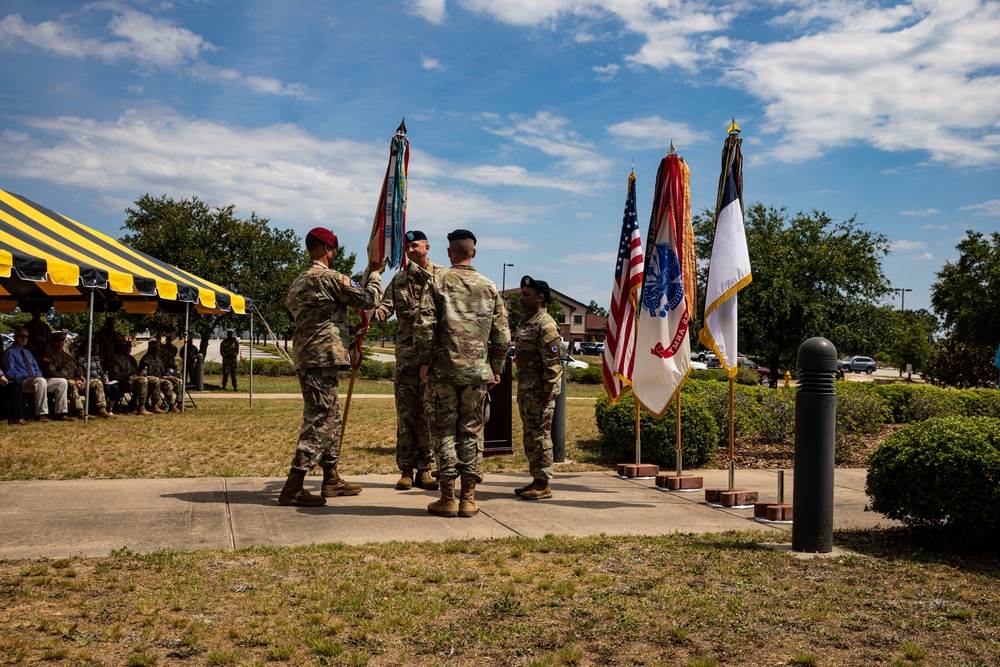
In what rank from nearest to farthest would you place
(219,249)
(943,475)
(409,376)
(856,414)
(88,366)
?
(943,475)
(409,376)
(856,414)
(88,366)
(219,249)

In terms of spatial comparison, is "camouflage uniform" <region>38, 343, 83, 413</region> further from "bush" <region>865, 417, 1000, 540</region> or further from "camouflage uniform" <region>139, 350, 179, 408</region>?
"bush" <region>865, 417, 1000, 540</region>

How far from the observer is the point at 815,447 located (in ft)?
18.0

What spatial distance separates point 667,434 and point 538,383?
8.69ft

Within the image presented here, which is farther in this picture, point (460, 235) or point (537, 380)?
point (537, 380)

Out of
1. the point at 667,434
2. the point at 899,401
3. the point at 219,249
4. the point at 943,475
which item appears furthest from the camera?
the point at 219,249

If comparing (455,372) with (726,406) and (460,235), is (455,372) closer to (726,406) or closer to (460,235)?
(460,235)

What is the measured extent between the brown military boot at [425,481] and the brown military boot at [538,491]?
2.93 ft

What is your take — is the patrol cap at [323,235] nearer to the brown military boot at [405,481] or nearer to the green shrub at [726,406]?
the brown military boot at [405,481]

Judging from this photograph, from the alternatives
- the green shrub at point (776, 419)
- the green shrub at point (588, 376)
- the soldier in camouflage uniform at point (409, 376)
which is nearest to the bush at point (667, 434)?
the green shrub at point (776, 419)

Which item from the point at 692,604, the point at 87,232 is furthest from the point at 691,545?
the point at 87,232

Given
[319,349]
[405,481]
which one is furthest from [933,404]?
[319,349]

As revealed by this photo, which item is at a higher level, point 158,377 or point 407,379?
point 407,379

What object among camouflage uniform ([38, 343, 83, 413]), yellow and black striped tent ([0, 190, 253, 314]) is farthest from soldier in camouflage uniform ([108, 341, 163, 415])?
yellow and black striped tent ([0, 190, 253, 314])

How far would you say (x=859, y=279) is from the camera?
30875mm
